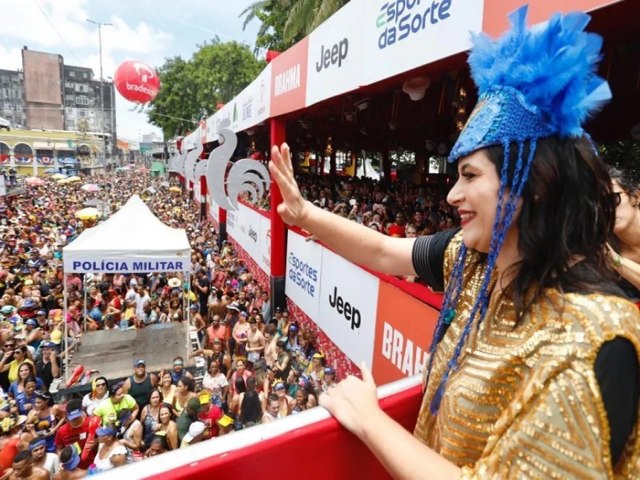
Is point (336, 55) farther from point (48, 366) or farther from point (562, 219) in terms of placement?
point (48, 366)

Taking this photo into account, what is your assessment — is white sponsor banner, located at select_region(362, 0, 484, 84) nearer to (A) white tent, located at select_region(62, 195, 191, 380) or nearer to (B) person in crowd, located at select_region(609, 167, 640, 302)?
(B) person in crowd, located at select_region(609, 167, 640, 302)

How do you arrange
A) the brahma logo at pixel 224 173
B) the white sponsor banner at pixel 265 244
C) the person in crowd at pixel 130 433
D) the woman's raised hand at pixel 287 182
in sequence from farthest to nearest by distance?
1. the white sponsor banner at pixel 265 244
2. the brahma logo at pixel 224 173
3. the person in crowd at pixel 130 433
4. the woman's raised hand at pixel 287 182

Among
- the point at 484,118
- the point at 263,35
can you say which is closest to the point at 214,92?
the point at 263,35

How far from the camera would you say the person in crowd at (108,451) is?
417 centimetres

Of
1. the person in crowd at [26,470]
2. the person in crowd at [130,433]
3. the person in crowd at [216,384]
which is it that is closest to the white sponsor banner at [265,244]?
the person in crowd at [216,384]

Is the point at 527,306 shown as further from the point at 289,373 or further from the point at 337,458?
the point at 289,373

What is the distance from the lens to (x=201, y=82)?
36469 mm

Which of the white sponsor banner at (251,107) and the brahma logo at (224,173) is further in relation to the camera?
the white sponsor banner at (251,107)

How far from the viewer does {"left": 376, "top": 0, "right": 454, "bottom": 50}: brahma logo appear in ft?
12.8

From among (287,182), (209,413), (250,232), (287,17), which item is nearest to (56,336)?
(209,413)

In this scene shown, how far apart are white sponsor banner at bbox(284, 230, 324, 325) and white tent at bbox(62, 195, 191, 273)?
2.20 metres

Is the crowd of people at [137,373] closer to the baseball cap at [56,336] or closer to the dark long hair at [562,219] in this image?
the baseball cap at [56,336]

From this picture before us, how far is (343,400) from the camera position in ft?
3.42

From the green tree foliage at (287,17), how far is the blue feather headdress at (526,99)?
15.8 metres
